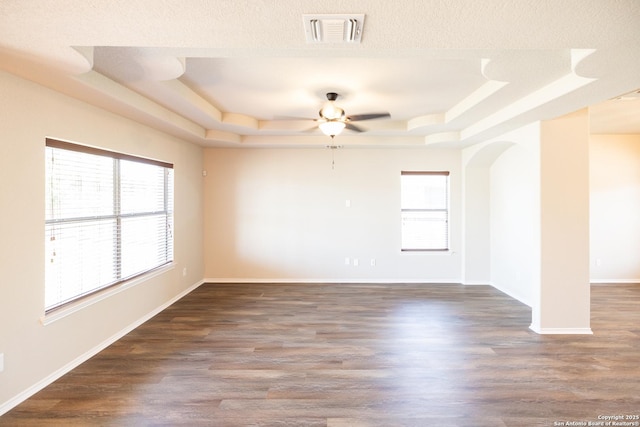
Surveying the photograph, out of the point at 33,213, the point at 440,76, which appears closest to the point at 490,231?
the point at 440,76

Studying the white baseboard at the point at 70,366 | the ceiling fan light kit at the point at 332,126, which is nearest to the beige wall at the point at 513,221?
the ceiling fan light kit at the point at 332,126

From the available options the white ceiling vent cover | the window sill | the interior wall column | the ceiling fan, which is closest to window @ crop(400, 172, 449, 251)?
the interior wall column

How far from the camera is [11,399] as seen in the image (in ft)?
7.66

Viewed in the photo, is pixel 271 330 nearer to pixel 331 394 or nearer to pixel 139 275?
pixel 331 394

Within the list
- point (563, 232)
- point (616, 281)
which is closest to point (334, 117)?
point (563, 232)

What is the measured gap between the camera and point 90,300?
10.3ft

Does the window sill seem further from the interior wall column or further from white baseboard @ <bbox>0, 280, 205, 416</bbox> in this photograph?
the interior wall column

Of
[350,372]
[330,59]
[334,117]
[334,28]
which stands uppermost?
[330,59]

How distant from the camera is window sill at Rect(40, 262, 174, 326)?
2.69m

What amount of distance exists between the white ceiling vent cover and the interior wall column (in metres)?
3.06

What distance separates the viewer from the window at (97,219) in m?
2.82

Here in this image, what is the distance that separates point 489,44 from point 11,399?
160 inches

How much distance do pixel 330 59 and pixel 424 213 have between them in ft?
13.3

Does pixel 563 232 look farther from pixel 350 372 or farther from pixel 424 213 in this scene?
pixel 350 372
